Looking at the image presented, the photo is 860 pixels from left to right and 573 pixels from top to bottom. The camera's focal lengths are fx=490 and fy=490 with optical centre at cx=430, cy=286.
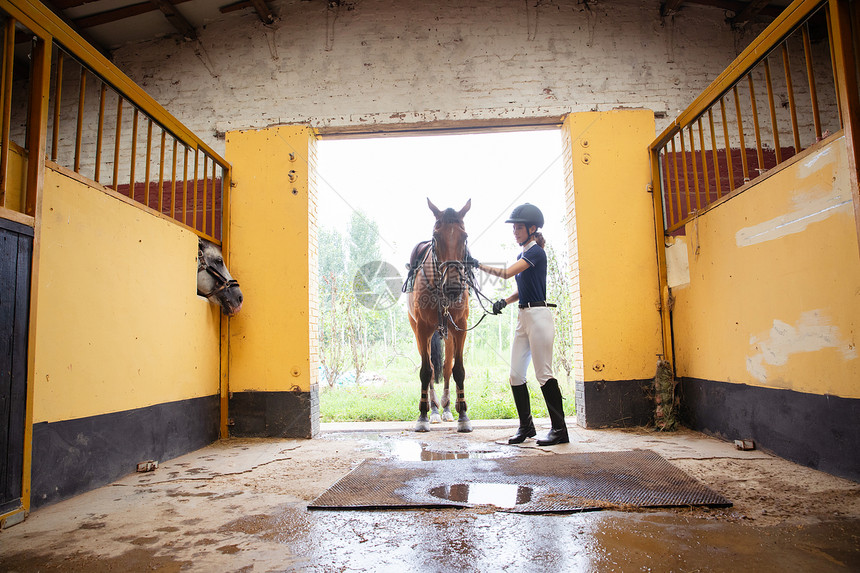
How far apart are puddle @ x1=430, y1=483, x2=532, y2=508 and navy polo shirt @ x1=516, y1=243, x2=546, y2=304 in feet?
5.26

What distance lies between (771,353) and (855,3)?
6.30 feet

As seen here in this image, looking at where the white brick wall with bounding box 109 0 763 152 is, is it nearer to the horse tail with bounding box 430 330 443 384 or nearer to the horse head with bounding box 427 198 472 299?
the horse head with bounding box 427 198 472 299

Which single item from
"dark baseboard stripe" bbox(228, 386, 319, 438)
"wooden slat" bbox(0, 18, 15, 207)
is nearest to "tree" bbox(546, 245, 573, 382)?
"dark baseboard stripe" bbox(228, 386, 319, 438)

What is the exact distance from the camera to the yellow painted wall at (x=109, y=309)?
2.50 m

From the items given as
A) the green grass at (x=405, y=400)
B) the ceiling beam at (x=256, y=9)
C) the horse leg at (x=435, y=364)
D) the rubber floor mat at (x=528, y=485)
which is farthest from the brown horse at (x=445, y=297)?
the ceiling beam at (x=256, y=9)

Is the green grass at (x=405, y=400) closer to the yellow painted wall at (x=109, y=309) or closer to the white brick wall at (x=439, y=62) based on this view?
the yellow painted wall at (x=109, y=309)

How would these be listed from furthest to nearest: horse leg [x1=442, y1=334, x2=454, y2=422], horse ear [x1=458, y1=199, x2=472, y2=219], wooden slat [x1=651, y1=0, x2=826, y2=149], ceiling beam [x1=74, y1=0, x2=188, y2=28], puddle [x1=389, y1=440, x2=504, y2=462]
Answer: horse leg [x1=442, y1=334, x2=454, y2=422] → ceiling beam [x1=74, y1=0, x2=188, y2=28] → horse ear [x1=458, y1=199, x2=472, y2=219] → puddle [x1=389, y1=440, x2=504, y2=462] → wooden slat [x1=651, y1=0, x2=826, y2=149]


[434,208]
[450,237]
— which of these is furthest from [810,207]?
[434,208]

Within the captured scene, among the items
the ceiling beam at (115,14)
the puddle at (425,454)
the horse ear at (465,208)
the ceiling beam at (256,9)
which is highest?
the ceiling beam at (256,9)

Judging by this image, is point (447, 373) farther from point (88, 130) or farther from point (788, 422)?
point (88, 130)

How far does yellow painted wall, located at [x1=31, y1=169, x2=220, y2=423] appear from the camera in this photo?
2.50 m

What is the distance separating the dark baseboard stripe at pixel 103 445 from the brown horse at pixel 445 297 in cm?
207

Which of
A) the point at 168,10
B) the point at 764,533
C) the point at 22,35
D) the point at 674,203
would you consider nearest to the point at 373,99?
the point at 168,10

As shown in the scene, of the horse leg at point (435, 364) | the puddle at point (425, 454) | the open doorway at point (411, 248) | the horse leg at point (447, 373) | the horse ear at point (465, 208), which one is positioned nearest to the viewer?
the puddle at point (425, 454)
